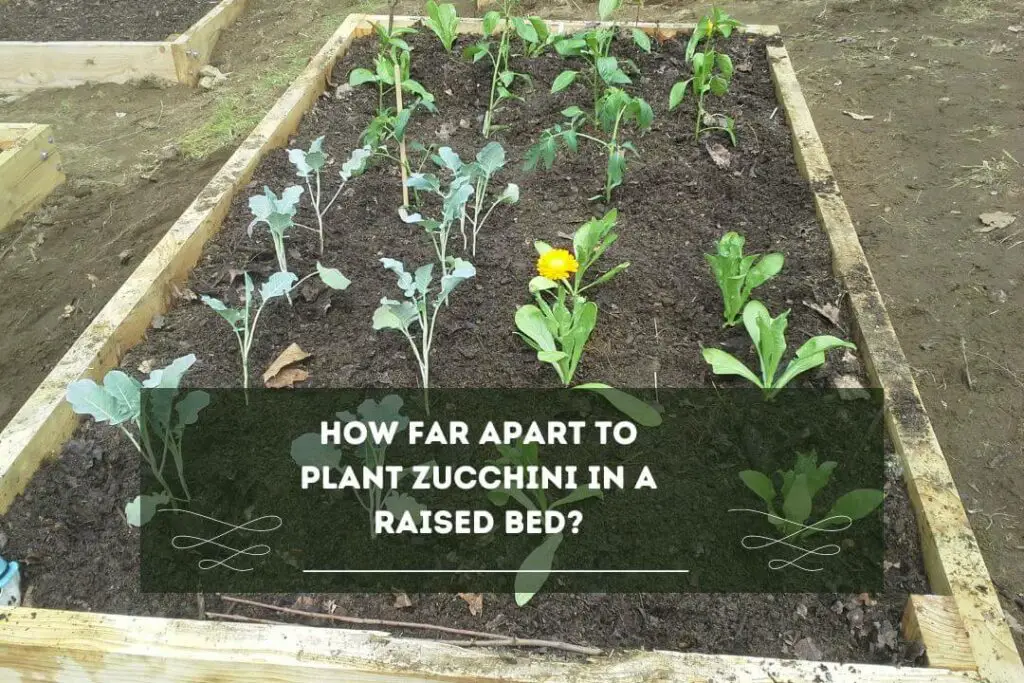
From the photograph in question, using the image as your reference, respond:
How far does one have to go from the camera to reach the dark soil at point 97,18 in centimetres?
468

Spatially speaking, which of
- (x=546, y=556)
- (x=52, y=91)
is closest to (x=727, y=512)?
(x=546, y=556)

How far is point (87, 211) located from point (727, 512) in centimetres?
318

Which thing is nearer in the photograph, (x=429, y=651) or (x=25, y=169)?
(x=429, y=651)

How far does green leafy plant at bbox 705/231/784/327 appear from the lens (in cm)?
197

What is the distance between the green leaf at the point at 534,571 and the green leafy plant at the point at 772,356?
1.97ft

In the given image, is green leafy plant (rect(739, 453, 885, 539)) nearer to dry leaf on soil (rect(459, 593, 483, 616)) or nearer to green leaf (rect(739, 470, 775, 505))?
green leaf (rect(739, 470, 775, 505))

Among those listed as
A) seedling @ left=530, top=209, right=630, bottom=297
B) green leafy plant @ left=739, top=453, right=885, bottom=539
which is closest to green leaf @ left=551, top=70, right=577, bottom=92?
seedling @ left=530, top=209, right=630, bottom=297

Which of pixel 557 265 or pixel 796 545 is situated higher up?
pixel 557 265

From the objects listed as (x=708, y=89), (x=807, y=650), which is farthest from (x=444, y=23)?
(x=807, y=650)

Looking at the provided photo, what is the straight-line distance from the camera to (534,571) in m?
1.47

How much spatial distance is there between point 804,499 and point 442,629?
74cm

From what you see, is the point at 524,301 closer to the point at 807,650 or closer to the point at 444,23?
the point at 807,650

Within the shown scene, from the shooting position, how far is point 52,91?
4398 millimetres

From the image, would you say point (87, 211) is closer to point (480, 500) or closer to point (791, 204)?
point (480, 500)
